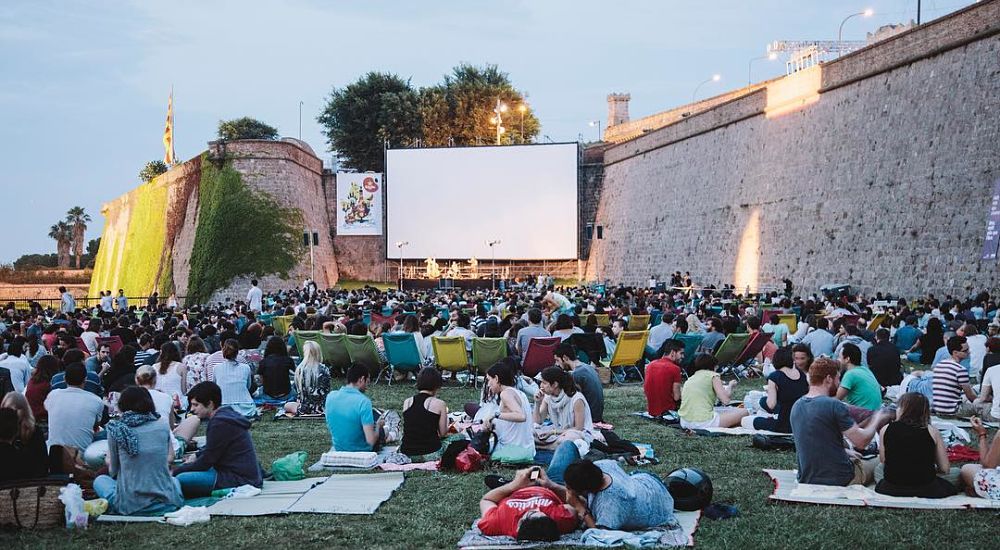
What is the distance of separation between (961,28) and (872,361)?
44.3 feet

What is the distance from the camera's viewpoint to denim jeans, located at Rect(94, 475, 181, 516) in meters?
6.07

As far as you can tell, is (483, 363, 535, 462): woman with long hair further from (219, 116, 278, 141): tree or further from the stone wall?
(219, 116, 278, 141): tree

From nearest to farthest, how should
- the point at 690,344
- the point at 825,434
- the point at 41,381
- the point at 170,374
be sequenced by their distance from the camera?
1. the point at 825,434
2. the point at 41,381
3. the point at 170,374
4. the point at 690,344

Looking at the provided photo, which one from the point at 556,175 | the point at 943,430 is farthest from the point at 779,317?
the point at 556,175

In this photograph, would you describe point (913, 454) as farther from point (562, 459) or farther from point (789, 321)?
point (789, 321)

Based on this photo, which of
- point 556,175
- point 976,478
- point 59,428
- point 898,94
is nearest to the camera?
point 976,478

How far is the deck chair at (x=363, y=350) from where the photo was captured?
12.9 meters

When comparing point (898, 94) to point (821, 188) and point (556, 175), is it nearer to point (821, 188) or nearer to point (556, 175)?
point (821, 188)

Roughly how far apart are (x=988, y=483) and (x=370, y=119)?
174 feet

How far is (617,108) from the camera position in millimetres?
63688

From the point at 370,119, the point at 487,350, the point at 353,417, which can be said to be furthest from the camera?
the point at 370,119

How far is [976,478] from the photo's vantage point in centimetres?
594

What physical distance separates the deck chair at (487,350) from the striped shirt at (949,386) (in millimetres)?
5092

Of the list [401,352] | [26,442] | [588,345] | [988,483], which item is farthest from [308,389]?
[988,483]
